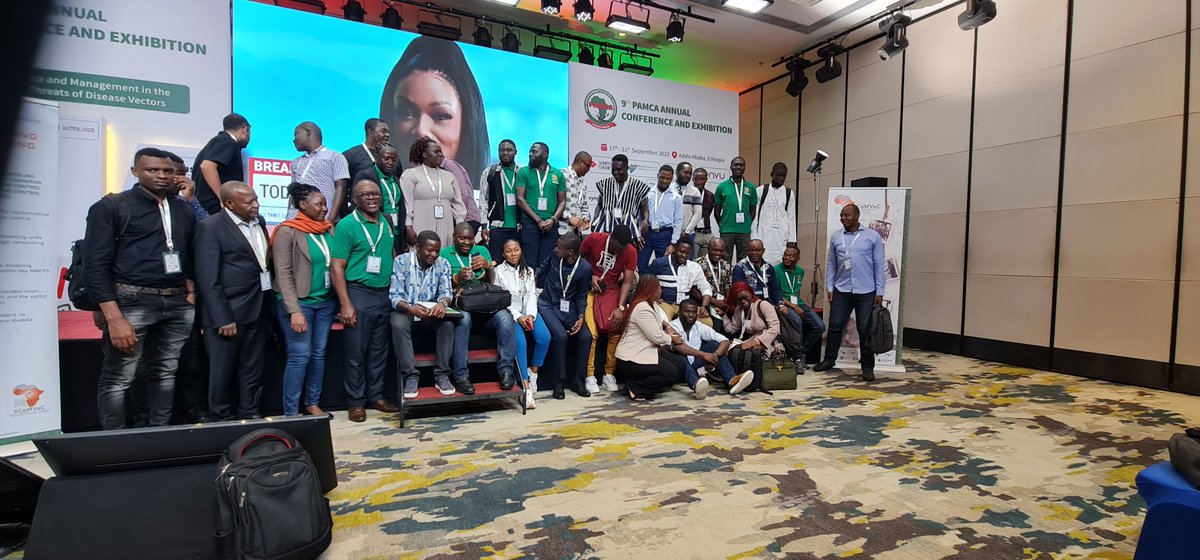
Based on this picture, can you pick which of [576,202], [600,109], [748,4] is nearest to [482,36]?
[600,109]

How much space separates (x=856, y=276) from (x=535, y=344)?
132 inches

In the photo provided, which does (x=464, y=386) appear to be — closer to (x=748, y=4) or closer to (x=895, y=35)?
(x=748, y=4)

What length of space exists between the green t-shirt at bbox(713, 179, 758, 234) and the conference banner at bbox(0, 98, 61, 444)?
6064 mm

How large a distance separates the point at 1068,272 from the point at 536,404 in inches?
228

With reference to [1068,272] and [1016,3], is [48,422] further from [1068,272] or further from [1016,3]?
[1016,3]

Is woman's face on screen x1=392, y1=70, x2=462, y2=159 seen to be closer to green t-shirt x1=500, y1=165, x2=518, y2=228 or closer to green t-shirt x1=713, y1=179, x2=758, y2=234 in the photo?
green t-shirt x1=500, y1=165, x2=518, y2=228

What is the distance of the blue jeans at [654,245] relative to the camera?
6.16 meters

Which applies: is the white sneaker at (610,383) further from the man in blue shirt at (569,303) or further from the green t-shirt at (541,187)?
the green t-shirt at (541,187)

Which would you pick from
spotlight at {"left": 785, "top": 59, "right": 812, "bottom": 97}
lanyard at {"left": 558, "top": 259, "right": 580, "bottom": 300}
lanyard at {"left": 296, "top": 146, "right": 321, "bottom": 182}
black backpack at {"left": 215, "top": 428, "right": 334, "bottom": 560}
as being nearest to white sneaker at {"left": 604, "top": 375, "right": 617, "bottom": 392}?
lanyard at {"left": 558, "top": 259, "right": 580, "bottom": 300}

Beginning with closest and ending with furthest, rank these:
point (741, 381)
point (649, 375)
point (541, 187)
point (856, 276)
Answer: point (649, 375), point (741, 381), point (541, 187), point (856, 276)

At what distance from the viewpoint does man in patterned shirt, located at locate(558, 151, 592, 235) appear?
5528mm

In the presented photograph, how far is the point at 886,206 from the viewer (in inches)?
243

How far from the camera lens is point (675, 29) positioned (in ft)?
25.0

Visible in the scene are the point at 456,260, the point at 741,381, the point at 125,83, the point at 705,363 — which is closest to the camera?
the point at 456,260
